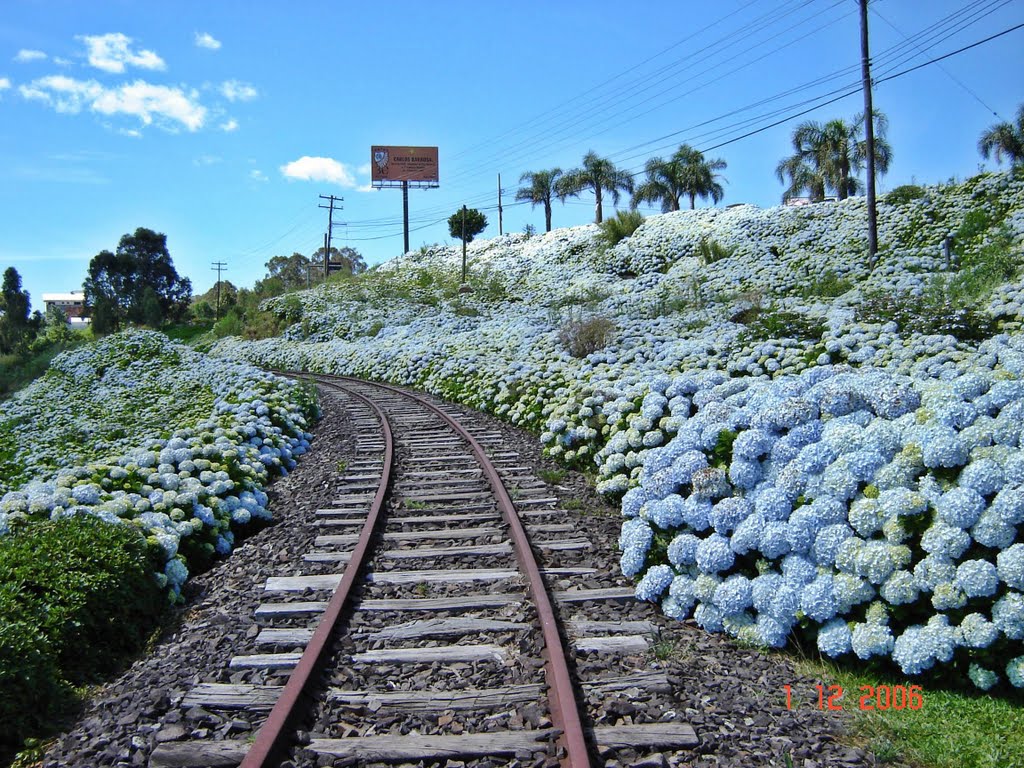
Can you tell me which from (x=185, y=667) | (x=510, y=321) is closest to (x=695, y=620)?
(x=185, y=667)

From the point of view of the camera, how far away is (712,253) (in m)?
31.8

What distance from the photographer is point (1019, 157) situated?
149 feet

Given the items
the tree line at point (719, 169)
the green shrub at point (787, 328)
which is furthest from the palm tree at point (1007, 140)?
the green shrub at point (787, 328)

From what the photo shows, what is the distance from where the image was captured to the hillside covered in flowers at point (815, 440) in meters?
4.27

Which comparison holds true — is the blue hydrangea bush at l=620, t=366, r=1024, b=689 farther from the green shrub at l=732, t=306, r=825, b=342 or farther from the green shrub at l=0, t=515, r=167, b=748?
the green shrub at l=732, t=306, r=825, b=342

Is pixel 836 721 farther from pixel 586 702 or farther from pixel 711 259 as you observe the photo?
pixel 711 259

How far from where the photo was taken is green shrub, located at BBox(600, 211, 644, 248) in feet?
139

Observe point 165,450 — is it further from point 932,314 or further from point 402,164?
point 402,164

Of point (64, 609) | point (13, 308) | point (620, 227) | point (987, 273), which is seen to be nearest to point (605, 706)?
point (64, 609)

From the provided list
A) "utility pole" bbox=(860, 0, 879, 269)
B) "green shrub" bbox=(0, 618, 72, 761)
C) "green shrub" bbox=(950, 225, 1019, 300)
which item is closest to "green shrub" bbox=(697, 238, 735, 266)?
"utility pole" bbox=(860, 0, 879, 269)

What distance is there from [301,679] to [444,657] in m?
0.89

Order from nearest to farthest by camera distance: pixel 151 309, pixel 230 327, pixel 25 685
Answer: pixel 25 685 → pixel 230 327 → pixel 151 309
